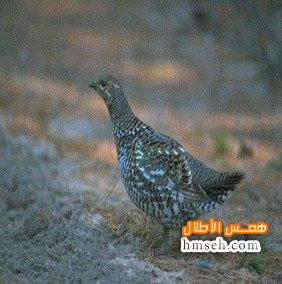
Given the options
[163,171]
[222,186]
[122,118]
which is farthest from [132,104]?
[222,186]

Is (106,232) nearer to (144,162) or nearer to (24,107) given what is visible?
(144,162)

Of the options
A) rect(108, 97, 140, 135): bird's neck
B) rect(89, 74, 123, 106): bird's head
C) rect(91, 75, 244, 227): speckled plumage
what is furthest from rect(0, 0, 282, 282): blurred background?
rect(89, 74, 123, 106): bird's head

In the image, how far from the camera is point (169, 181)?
7082mm

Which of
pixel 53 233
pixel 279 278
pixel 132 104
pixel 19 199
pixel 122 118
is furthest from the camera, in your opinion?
pixel 132 104

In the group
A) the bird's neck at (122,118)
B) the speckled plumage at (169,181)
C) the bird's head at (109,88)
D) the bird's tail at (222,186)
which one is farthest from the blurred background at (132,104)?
the bird's head at (109,88)

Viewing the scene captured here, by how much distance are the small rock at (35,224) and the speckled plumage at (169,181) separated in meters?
0.92

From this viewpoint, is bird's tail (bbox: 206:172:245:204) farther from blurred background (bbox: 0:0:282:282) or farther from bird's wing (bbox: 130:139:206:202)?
blurred background (bbox: 0:0:282:282)

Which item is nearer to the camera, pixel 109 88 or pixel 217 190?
pixel 217 190

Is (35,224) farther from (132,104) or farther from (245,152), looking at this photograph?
(132,104)

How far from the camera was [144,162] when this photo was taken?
713cm

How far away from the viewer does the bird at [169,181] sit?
7.05 metres

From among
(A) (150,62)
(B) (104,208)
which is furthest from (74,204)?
(A) (150,62)

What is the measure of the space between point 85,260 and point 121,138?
4.72ft

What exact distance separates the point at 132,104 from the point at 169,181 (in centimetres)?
587
